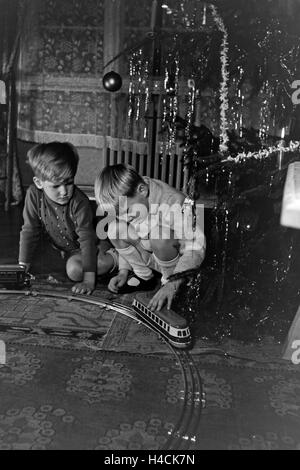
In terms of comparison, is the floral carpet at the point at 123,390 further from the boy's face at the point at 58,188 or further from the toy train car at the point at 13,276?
the boy's face at the point at 58,188

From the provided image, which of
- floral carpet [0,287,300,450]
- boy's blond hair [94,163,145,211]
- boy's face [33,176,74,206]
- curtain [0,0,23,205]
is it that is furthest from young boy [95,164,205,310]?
curtain [0,0,23,205]

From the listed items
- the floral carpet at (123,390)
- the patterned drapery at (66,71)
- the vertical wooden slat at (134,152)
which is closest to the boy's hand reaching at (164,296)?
the floral carpet at (123,390)

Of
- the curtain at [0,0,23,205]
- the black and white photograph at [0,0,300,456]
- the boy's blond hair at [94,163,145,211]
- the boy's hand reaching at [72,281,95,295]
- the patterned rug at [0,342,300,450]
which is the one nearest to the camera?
the patterned rug at [0,342,300,450]

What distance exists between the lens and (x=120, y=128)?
184 cm

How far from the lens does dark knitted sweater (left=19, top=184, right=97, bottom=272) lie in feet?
6.11

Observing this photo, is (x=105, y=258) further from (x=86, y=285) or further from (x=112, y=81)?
(x=112, y=81)

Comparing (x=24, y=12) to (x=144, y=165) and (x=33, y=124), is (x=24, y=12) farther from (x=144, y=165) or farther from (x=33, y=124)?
(x=144, y=165)

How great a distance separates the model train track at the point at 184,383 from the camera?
1190 millimetres

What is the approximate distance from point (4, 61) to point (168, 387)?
1.40 meters

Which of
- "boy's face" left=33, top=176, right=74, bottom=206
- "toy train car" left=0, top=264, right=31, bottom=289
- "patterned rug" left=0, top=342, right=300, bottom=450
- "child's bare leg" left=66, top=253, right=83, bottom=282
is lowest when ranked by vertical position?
"patterned rug" left=0, top=342, right=300, bottom=450

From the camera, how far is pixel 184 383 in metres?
1.45

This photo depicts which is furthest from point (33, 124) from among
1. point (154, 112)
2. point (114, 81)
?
point (154, 112)

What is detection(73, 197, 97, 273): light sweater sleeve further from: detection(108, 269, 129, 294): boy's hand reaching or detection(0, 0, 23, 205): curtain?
detection(0, 0, 23, 205): curtain

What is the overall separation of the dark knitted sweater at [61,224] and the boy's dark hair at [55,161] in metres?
0.06
